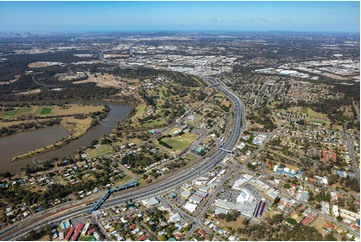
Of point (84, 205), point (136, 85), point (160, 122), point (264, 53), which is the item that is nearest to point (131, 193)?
point (84, 205)

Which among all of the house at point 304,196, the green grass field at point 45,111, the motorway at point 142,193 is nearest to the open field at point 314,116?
the motorway at point 142,193

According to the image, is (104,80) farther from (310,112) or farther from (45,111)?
(310,112)

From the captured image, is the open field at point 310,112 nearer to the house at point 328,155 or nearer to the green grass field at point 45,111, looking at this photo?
the house at point 328,155

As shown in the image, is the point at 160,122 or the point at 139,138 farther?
the point at 160,122

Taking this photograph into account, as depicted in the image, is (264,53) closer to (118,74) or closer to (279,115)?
(118,74)

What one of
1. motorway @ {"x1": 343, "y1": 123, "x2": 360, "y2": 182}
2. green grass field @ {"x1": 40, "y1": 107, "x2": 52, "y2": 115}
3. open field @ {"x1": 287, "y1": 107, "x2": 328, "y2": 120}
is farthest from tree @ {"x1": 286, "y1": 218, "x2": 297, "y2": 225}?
green grass field @ {"x1": 40, "y1": 107, "x2": 52, "y2": 115}

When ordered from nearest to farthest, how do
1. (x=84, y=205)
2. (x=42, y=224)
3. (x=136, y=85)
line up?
(x=42, y=224) → (x=84, y=205) → (x=136, y=85)

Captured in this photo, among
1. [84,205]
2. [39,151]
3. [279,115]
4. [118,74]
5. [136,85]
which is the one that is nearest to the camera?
[84,205]
